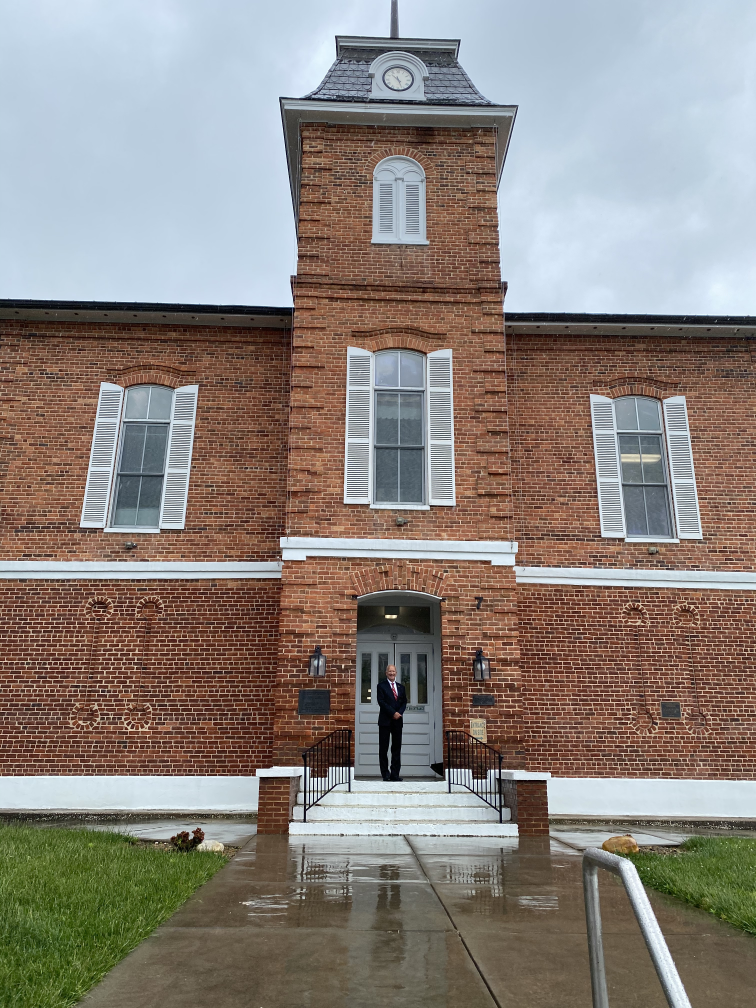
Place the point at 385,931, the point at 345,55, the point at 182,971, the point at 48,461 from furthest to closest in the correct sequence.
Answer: the point at 345,55 → the point at 48,461 → the point at 385,931 → the point at 182,971

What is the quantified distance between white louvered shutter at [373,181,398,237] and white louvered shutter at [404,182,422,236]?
0.74 feet

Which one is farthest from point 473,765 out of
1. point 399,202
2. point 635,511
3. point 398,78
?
point 398,78

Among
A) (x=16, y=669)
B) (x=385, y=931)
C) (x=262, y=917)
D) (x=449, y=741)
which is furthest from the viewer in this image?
(x=16, y=669)

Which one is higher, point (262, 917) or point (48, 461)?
point (48, 461)

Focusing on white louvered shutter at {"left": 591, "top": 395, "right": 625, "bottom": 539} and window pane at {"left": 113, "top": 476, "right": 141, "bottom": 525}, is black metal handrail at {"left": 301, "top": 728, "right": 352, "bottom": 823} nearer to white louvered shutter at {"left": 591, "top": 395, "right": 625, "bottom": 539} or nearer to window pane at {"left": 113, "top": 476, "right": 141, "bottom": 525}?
window pane at {"left": 113, "top": 476, "right": 141, "bottom": 525}

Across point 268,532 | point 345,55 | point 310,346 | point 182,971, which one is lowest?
point 182,971

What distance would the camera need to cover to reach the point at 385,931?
4.78 meters

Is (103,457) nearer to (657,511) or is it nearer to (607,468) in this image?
(607,468)

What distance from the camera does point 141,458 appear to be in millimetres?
13547

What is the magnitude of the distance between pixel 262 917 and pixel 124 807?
301 inches

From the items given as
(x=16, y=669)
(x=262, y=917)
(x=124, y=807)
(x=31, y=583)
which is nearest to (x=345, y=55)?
(x=31, y=583)

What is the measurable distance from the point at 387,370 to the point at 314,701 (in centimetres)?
557

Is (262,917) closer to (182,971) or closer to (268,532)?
(182,971)

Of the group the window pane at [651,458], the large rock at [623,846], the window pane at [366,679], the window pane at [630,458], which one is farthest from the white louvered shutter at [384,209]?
the large rock at [623,846]
